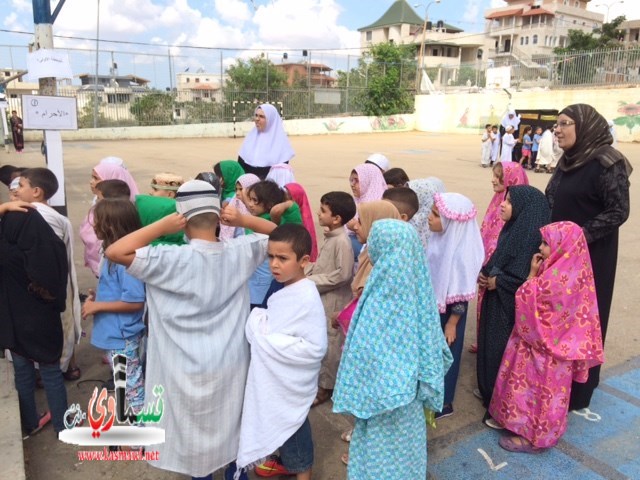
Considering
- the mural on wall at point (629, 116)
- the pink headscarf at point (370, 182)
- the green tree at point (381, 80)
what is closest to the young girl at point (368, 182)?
the pink headscarf at point (370, 182)

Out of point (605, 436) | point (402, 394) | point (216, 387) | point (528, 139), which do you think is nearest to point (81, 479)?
point (216, 387)

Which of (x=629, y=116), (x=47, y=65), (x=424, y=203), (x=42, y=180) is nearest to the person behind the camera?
(x=42, y=180)

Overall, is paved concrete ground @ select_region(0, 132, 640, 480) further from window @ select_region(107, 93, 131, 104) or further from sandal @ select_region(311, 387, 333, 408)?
window @ select_region(107, 93, 131, 104)

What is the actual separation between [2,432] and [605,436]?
3.36 metres

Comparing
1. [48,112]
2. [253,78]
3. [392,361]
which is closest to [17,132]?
[253,78]

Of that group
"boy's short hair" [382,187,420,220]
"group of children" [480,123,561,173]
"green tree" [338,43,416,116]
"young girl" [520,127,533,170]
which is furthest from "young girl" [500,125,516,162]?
"green tree" [338,43,416,116]

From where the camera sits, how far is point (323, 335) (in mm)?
2230

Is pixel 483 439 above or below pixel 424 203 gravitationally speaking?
below

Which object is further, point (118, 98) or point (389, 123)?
point (389, 123)

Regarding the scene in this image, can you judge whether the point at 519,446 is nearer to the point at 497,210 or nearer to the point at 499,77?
the point at 497,210

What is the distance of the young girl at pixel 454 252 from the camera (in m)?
2.80

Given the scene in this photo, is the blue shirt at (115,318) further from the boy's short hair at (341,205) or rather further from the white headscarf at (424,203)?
the white headscarf at (424,203)

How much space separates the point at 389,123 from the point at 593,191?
30762 millimetres

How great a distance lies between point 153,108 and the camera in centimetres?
2561
